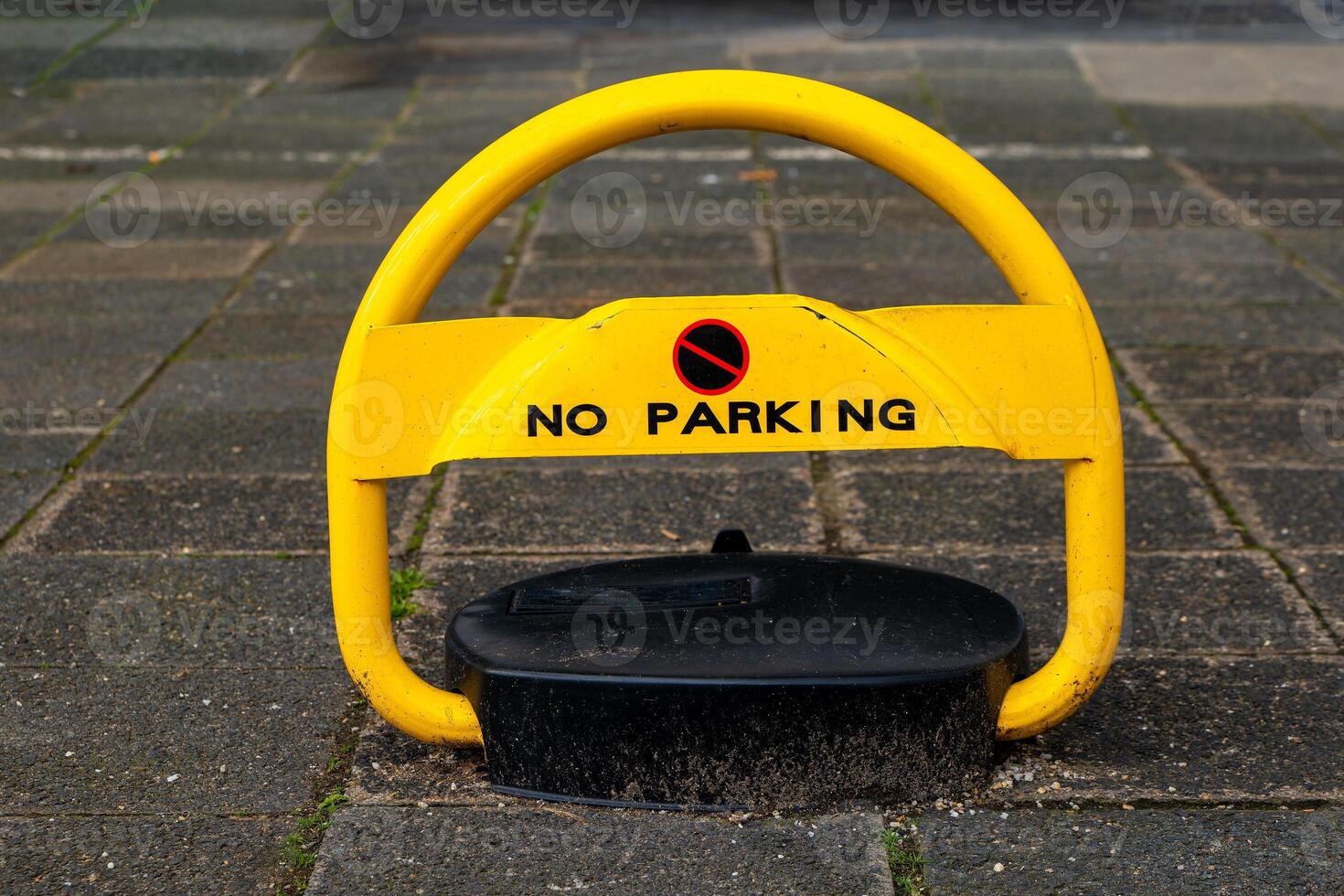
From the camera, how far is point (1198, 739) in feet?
8.91

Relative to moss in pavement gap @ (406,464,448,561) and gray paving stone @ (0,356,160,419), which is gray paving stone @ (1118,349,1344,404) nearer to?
moss in pavement gap @ (406,464,448,561)

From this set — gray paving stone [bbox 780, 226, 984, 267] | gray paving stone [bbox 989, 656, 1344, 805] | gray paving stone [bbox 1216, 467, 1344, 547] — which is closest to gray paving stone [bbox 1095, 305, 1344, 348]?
gray paving stone [bbox 780, 226, 984, 267]

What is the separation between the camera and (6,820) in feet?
8.17

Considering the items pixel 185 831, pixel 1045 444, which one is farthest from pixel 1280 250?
pixel 185 831

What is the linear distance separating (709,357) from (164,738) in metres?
1.27

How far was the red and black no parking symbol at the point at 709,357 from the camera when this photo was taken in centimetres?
241

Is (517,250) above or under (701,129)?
under

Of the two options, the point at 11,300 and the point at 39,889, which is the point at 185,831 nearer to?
the point at 39,889

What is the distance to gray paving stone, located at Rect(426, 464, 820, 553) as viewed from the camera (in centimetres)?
367

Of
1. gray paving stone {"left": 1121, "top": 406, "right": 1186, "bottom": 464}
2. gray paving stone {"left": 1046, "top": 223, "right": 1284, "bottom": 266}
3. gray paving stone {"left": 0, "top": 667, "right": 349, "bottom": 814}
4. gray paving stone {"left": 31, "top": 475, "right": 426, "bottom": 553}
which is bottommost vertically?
gray paving stone {"left": 1046, "top": 223, "right": 1284, "bottom": 266}

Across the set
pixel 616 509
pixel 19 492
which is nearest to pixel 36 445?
pixel 19 492

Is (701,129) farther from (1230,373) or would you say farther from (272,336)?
(272,336)

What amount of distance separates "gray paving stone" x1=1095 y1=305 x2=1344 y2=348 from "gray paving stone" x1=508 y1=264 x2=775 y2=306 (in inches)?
53.9

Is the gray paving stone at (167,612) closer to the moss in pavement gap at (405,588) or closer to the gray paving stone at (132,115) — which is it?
the moss in pavement gap at (405,588)
